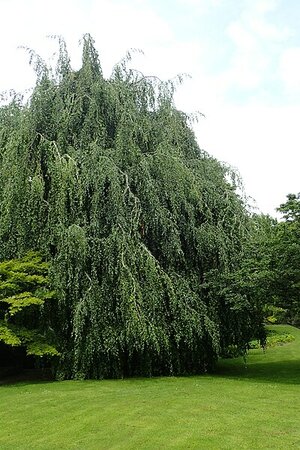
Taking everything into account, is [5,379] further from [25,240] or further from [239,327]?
[239,327]

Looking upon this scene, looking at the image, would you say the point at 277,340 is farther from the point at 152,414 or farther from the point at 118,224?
the point at 152,414

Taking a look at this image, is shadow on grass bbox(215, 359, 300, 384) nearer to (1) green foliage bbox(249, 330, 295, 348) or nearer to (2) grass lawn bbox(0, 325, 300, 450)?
(2) grass lawn bbox(0, 325, 300, 450)

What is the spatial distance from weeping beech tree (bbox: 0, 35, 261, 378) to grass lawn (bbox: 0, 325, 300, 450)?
1.09m

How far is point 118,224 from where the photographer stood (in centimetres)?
1141

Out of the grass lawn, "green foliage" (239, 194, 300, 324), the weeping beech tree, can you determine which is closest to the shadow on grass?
the grass lawn

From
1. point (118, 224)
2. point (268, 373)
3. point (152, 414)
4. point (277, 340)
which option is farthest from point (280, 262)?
point (277, 340)

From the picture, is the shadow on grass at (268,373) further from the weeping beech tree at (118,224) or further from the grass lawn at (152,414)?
the weeping beech tree at (118,224)

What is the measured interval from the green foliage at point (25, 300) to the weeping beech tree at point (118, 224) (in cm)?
42

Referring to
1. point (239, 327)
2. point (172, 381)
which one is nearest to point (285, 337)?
point (239, 327)

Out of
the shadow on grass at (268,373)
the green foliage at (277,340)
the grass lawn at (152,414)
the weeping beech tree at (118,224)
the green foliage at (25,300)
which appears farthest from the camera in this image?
the green foliage at (277,340)

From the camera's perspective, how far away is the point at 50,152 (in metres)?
11.9

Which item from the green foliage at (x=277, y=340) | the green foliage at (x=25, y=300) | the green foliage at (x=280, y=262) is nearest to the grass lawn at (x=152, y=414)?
the green foliage at (x=25, y=300)

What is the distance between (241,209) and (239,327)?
3.41m

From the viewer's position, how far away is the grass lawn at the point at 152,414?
239 inches
